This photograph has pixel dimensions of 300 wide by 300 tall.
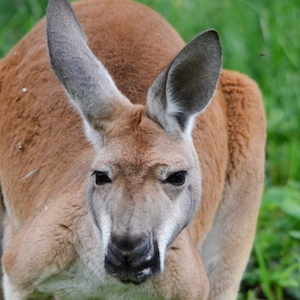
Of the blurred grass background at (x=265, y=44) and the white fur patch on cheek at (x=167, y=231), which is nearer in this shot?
the white fur patch on cheek at (x=167, y=231)

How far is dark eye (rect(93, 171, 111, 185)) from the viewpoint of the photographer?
3.26m

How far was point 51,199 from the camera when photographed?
3.80 metres

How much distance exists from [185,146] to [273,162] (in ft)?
9.39

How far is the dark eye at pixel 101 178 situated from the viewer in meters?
3.26

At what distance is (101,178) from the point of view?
3.29 meters

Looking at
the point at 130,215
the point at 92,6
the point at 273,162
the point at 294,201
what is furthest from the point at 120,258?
the point at 273,162

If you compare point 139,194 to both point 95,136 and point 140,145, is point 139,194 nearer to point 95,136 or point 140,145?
point 140,145

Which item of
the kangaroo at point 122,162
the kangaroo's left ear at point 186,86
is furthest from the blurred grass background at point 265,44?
the kangaroo's left ear at point 186,86

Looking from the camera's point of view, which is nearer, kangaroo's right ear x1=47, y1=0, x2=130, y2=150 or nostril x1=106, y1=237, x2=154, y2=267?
nostril x1=106, y1=237, x2=154, y2=267

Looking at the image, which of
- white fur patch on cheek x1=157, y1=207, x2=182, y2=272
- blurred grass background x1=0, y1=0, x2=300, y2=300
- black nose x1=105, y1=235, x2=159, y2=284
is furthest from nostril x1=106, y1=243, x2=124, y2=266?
blurred grass background x1=0, y1=0, x2=300, y2=300

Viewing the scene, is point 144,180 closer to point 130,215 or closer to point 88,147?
point 130,215

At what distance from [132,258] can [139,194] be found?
304 mm

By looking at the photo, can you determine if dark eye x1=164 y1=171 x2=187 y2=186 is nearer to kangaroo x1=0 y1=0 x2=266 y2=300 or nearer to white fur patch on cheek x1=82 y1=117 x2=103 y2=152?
kangaroo x1=0 y1=0 x2=266 y2=300

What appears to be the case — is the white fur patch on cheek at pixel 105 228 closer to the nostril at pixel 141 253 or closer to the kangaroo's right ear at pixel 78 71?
the nostril at pixel 141 253
